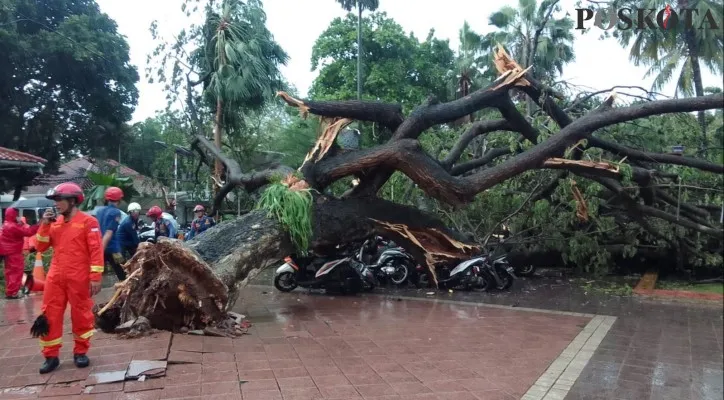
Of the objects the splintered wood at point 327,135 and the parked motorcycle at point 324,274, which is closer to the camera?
the splintered wood at point 327,135

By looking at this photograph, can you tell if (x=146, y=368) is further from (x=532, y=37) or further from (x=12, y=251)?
(x=532, y=37)

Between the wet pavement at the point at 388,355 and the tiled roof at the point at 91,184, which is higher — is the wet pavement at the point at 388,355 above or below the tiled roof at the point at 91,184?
below

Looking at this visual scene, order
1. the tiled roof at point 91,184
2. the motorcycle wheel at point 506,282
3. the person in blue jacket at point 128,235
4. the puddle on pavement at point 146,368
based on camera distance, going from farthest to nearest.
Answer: the tiled roof at point 91,184 < the motorcycle wheel at point 506,282 < the person in blue jacket at point 128,235 < the puddle on pavement at point 146,368

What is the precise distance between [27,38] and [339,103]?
1482cm

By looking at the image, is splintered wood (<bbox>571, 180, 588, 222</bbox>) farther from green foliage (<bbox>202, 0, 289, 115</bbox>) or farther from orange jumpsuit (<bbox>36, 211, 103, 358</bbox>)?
green foliage (<bbox>202, 0, 289, 115</bbox>)

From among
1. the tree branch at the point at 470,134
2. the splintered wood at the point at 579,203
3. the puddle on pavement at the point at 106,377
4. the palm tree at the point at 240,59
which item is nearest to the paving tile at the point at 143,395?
the puddle on pavement at the point at 106,377

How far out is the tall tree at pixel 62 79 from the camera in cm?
1815

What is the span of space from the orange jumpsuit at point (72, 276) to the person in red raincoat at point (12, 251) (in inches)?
167

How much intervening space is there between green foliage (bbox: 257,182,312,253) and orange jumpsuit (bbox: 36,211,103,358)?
3167 millimetres

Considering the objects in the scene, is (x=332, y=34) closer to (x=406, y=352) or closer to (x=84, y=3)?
(x=84, y=3)

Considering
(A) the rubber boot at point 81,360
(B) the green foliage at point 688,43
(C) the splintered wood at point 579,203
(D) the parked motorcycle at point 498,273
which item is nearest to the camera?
(B) the green foliage at point 688,43

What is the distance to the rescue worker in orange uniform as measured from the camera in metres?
4.62

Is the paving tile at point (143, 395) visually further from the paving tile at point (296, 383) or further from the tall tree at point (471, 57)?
the tall tree at point (471, 57)

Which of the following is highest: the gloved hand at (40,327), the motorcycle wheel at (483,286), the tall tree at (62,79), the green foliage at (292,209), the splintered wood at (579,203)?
the tall tree at (62,79)
